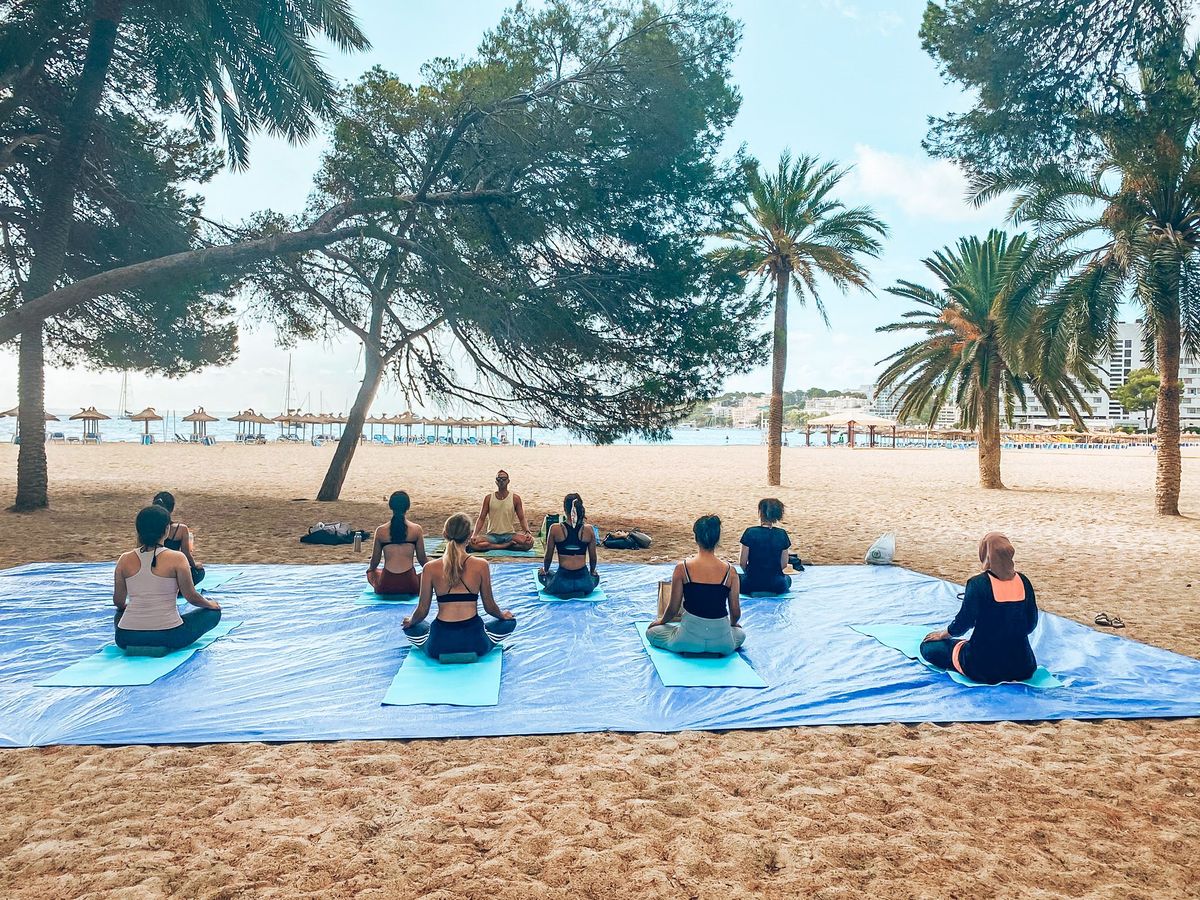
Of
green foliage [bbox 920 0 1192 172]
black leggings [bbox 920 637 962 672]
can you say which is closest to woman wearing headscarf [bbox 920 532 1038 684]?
black leggings [bbox 920 637 962 672]

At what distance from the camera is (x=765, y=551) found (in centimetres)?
683

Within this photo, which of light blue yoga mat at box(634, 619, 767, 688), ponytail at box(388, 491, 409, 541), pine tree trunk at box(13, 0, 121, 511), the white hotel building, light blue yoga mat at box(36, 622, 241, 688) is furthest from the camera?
the white hotel building

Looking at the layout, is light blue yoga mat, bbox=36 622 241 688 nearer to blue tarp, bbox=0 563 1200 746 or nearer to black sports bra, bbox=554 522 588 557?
blue tarp, bbox=0 563 1200 746

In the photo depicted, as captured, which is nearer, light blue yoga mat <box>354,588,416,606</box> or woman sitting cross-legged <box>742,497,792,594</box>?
light blue yoga mat <box>354,588,416,606</box>

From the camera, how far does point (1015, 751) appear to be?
363cm

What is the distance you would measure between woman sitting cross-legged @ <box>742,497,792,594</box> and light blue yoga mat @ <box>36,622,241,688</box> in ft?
15.9

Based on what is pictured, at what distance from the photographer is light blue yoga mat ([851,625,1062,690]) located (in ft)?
14.9

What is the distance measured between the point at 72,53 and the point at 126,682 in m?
13.3

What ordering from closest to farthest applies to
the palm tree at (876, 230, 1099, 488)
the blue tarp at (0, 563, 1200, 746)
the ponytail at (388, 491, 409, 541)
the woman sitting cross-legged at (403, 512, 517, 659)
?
1. the blue tarp at (0, 563, 1200, 746)
2. the woman sitting cross-legged at (403, 512, 517, 659)
3. the ponytail at (388, 491, 409, 541)
4. the palm tree at (876, 230, 1099, 488)

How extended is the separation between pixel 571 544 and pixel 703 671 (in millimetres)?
2301

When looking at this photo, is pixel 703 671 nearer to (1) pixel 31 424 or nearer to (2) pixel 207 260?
(2) pixel 207 260

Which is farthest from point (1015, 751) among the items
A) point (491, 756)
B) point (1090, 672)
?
point (491, 756)

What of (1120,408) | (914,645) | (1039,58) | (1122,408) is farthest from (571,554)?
(1120,408)

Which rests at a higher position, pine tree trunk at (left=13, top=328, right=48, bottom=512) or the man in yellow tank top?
pine tree trunk at (left=13, top=328, right=48, bottom=512)
